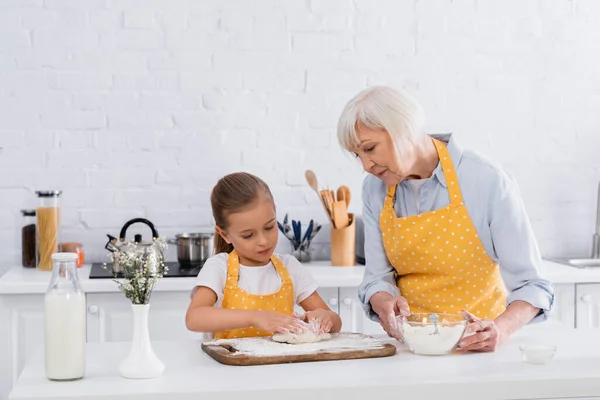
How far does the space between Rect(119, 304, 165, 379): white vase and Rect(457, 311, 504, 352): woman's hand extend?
781mm


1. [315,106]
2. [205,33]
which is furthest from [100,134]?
[315,106]

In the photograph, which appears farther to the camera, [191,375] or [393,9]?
[393,9]

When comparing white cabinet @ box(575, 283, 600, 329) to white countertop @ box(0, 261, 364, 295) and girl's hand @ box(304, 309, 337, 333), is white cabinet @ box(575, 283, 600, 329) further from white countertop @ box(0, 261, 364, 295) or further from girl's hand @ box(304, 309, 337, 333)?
girl's hand @ box(304, 309, 337, 333)

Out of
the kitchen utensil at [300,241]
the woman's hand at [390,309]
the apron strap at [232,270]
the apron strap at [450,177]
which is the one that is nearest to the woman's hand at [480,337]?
the woman's hand at [390,309]

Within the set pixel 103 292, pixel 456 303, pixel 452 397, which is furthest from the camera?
pixel 103 292

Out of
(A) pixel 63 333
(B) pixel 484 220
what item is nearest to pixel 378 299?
(B) pixel 484 220

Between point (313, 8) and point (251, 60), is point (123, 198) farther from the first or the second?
point (313, 8)

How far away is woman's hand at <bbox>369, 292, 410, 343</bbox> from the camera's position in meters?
2.41

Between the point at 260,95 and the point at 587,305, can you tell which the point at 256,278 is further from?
the point at 587,305

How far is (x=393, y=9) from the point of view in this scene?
440 cm

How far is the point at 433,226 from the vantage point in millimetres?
2695

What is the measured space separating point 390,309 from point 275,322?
13.7 inches

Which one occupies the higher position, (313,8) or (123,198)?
(313,8)

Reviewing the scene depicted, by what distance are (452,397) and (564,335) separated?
2.30 feet
